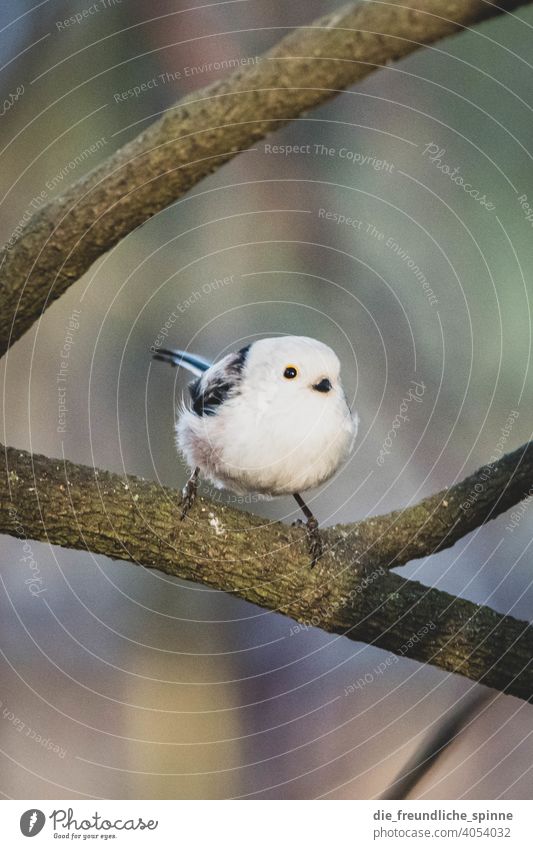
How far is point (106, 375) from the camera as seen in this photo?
3.73 ft

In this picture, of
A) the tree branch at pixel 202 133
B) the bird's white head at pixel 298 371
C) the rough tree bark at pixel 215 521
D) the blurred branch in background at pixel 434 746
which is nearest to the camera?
the tree branch at pixel 202 133

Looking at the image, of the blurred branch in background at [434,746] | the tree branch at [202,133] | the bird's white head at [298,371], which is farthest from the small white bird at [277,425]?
the blurred branch in background at [434,746]

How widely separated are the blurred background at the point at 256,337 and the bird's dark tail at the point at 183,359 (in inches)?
0.7

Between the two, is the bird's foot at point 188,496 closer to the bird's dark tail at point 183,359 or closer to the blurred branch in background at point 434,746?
the bird's dark tail at point 183,359

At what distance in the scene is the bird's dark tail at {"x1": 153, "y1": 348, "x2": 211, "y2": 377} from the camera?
109cm

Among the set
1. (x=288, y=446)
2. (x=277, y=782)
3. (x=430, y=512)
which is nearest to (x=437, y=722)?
(x=277, y=782)

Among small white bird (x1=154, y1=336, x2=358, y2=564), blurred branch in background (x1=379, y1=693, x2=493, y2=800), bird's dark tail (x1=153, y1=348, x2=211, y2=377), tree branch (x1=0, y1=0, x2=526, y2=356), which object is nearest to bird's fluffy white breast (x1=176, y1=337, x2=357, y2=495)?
small white bird (x1=154, y1=336, x2=358, y2=564)

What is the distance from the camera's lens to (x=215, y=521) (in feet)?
2.92

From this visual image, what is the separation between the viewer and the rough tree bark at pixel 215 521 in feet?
2.75

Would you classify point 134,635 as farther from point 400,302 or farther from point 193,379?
point 400,302

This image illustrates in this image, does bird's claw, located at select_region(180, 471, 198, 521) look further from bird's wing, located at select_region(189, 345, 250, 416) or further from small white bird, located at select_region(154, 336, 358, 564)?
bird's wing, located at select_region(189, 345, 250, 416)

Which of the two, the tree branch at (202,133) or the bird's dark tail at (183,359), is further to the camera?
the bird's dark tail at (183,359)

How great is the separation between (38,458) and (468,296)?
2.23ft

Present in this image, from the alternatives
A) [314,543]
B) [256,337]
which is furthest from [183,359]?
[314,543]
